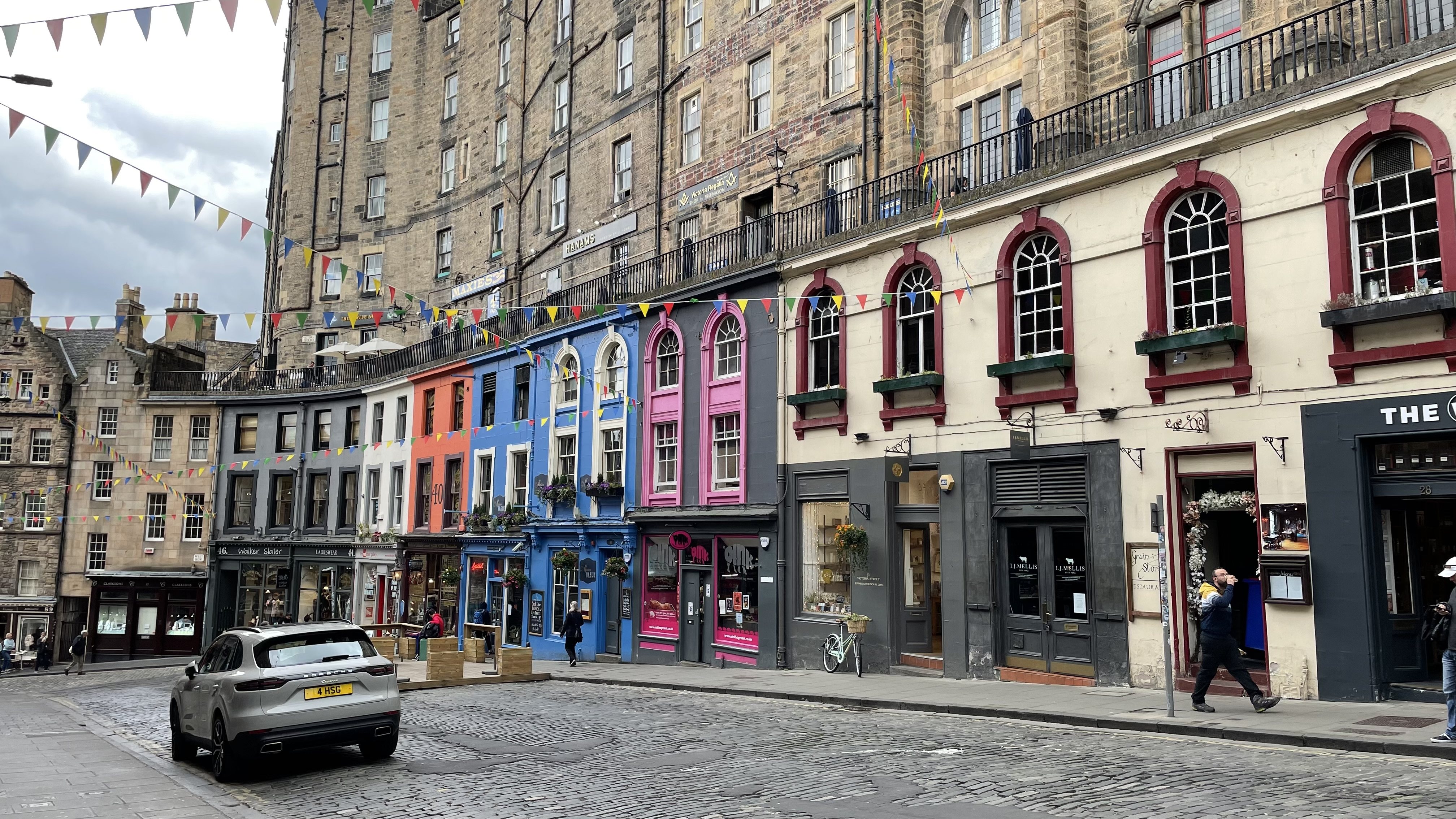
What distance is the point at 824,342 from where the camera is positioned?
2250cm

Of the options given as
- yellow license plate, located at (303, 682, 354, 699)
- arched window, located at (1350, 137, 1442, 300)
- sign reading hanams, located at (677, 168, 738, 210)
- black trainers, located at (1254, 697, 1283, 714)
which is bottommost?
black trainers, located at (1254, 697, 1283, 714)

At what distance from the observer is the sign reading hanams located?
28703 millimetres

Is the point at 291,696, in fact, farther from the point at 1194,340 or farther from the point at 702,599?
the point at 702,599

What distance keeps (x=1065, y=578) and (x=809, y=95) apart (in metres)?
14.0

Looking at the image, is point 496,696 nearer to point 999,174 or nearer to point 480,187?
point 999,174

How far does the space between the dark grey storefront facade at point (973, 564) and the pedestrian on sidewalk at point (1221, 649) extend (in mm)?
3082

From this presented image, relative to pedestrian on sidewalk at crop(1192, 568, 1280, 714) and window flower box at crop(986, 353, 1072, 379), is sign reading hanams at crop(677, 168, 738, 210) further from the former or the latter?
pedestrian on sidewalk at crop(1192, 568, 1280, 714)

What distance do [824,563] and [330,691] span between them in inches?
484

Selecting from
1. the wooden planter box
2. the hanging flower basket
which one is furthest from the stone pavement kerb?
the wooden planter box

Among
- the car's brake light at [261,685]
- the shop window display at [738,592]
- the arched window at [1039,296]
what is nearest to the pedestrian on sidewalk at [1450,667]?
the arched window at [1039,296]

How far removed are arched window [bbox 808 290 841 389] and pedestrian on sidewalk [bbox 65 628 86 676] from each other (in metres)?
31.0

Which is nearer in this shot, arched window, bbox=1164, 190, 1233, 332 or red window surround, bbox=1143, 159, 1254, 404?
red window surround, bbox=1143, 159, 1254, 404

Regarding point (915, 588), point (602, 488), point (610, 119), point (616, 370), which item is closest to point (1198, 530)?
point (915, 588)

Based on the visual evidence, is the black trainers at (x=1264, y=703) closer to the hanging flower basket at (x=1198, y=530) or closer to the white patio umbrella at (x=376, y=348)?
the hanging flower basket at (x=1198, y=530)
